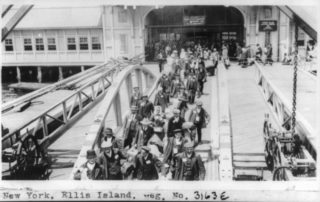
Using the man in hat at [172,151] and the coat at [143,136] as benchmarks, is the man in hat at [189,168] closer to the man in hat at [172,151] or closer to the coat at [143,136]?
the man in hat at [172,151]

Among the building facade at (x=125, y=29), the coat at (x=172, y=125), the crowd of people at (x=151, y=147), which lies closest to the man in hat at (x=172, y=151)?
the crowd of people at (x=151, y=147)

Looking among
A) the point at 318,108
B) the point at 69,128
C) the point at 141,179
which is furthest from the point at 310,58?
the point at 69,128

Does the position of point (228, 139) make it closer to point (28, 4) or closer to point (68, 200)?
point (68, 200)

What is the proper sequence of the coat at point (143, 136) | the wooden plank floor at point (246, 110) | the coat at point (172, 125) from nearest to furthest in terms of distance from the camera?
the coat at point (143, 136)
the coat at point (172, 125)
the wooden plank floor at point (246, 110)

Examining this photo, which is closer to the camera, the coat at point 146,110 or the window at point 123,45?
the coat at point 146,110

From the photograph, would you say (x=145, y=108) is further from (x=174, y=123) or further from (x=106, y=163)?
(x=106, y=163)

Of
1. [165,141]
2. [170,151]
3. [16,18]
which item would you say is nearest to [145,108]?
[165,141]

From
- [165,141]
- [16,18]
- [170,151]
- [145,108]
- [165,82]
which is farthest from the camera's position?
[165,82]
